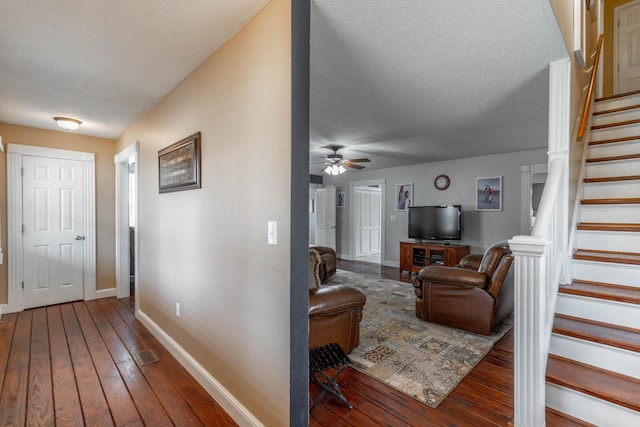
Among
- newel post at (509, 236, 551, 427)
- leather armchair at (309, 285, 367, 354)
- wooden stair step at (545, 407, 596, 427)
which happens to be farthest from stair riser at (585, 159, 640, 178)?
leather armchair at (309, 285, 367, 354)

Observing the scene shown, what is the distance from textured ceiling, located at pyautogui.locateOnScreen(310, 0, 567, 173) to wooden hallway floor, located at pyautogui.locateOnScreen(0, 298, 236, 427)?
250cm

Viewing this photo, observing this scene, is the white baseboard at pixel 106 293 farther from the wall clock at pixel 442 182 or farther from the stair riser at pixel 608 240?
the wall clock at pixel 442 182

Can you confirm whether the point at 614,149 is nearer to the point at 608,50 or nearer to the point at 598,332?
the point at 598,332

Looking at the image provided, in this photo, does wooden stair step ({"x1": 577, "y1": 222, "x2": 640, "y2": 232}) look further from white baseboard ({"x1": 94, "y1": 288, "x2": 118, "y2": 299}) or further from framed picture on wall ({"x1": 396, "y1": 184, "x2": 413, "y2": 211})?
white baseboard ({"x1": 94, "y1": 288, "x2": 118, "y2": 299})

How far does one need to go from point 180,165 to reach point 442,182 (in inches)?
204

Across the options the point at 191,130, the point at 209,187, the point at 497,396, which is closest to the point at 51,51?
the point at 191,130

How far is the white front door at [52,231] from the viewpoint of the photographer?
3850 mm

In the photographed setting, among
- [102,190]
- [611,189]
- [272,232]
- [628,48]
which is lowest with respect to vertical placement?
[272,232]

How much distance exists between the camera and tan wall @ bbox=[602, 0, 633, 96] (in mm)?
3912

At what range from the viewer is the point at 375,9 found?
4.94 feet

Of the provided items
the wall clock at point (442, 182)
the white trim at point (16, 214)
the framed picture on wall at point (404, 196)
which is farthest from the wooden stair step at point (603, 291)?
the white trim at point (16, 214)

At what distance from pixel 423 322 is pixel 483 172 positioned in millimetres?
3477

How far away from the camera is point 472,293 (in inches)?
119

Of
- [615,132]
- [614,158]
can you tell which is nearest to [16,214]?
[614,158]
